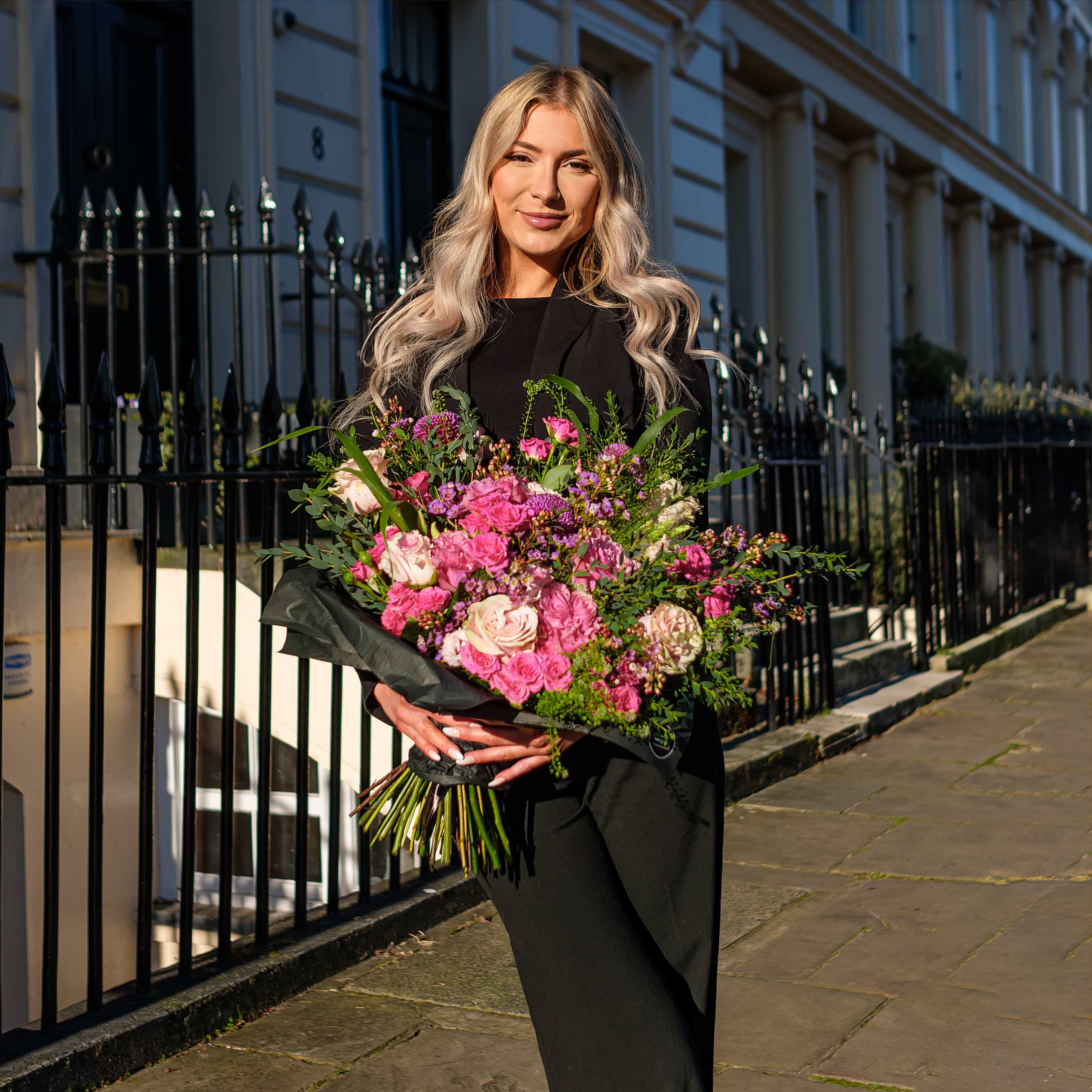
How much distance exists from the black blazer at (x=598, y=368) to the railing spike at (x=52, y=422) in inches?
50.2

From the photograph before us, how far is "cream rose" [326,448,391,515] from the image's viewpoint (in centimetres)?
211

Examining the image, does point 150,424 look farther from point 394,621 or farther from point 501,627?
point 501,627

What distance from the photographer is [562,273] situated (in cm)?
260

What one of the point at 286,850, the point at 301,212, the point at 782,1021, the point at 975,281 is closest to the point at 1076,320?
the point at 975,281

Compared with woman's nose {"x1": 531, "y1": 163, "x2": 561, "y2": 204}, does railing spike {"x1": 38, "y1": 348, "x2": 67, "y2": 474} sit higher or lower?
lower

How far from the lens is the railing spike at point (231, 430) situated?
A: 3.92 metres

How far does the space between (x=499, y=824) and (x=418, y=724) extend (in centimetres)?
21

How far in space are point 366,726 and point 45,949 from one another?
137cm

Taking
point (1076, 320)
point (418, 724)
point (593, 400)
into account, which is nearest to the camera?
point (418, 724)

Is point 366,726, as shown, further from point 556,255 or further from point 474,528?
point 474,528

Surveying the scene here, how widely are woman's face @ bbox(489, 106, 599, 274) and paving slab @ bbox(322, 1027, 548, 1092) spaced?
1.85m

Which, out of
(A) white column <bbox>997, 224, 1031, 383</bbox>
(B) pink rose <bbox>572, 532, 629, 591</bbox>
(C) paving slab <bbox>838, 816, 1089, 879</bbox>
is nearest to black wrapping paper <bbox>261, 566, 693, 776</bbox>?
(B) pink rose <bbox>572, 532, 629, 591</bbox>

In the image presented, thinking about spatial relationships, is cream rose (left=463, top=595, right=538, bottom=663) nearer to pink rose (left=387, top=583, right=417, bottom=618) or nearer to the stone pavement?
pink rose (left=387, top=583, right=417, bottom=618)

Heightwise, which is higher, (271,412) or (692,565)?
(271,412)
